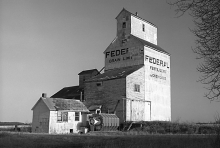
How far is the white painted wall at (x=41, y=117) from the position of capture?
102ft

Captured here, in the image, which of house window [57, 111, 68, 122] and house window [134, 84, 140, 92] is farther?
house window [134, 84, 140, 92]

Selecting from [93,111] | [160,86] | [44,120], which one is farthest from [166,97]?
[44,120]

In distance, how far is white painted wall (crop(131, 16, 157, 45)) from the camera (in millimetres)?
40350

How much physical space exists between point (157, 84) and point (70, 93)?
14474 millimetres

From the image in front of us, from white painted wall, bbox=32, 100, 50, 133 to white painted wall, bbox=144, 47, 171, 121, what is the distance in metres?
13.3

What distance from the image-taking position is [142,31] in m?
41.7

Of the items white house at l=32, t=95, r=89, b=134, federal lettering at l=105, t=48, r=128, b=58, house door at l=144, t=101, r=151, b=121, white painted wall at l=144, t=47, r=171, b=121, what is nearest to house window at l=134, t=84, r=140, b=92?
white painted wall at l=144, t=47, r=171, b=121

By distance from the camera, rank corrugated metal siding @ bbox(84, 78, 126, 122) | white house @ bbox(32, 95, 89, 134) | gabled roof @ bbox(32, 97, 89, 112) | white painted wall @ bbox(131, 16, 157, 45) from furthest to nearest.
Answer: white painted wall @ bbox(131, 16, 157, 45), corrugated metal siding @ bbox(84, 78, 126, 122), gabled roof @ bbox(32, 97, 89, 112), white house @ bbox(32, 95, 89, 134)

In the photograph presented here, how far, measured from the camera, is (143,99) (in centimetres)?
3600

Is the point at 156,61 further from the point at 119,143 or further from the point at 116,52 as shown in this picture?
the point at 119,143

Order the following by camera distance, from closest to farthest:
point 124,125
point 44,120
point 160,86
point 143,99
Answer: point 44,120, point 124,125, point 143,99, point 160,86

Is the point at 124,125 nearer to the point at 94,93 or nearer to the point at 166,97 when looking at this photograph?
the point at 94,93

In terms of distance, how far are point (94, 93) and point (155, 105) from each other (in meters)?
8.56

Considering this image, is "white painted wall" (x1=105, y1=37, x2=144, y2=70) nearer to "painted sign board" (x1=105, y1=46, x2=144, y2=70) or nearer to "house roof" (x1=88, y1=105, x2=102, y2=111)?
"painted sign board" (x1=105, y1=46, x2=144, y2=70)
